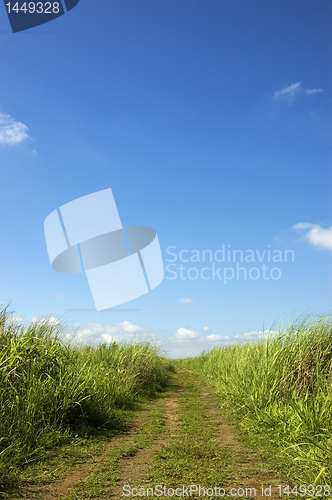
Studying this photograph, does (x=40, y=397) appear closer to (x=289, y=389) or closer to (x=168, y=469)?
(x=168, y=469)

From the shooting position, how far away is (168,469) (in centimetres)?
424

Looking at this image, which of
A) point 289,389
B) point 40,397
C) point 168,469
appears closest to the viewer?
point 168,469

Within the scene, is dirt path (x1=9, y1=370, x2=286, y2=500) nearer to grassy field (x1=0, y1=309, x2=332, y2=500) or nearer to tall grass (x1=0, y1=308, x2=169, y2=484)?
grassy field (x1=0, y1=309, x2=332, y2=500)

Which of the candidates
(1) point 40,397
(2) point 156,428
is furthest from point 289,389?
(1) point 40,397

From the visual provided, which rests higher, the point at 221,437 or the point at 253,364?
the point at 253,364

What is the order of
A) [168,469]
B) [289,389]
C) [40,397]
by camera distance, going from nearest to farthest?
[168,469], [40,397], [289,389]

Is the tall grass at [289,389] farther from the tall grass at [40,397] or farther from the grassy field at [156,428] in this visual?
the tall grass at [40,397]

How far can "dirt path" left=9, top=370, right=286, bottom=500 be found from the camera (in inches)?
142

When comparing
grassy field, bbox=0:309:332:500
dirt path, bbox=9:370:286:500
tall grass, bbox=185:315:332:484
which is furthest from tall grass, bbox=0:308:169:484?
tall grass, bbox=185:315:332:484

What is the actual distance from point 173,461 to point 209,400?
531cm

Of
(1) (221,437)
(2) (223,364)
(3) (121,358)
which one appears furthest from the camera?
(2) (223,364)

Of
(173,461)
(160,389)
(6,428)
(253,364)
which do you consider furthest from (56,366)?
(160,389)

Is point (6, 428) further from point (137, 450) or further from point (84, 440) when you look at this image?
point (137, 450)

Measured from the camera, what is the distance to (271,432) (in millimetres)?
5406
